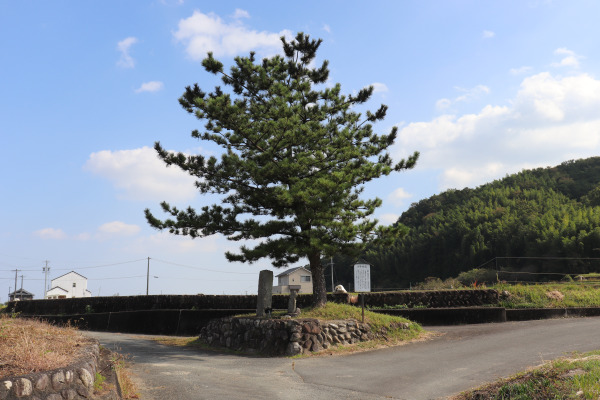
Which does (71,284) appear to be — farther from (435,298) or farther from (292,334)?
(292,334)

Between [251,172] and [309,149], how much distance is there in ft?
8.82

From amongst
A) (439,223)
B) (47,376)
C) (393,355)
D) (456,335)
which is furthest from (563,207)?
(47,376)

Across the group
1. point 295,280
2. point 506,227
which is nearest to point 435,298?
point 506,227

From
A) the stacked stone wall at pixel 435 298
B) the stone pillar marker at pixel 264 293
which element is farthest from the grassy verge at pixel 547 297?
the stone pillar marker at pixel 264 293

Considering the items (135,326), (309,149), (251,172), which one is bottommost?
(135,326)

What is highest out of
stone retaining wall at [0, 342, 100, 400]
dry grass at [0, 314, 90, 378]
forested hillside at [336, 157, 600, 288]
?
forested hillside at [336, 157, 600, 288]

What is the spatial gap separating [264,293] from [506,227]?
50.0 m

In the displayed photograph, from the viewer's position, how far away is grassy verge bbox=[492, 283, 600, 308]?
18219mm

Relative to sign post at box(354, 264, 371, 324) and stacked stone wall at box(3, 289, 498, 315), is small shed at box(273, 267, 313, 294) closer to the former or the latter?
stacked stone wall at box(3, 289, 498, 315)

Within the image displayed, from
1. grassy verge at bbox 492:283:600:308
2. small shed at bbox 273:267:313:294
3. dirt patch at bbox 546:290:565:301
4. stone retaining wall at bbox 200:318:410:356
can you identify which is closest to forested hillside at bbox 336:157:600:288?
small shed at bbox 273:267:313:294

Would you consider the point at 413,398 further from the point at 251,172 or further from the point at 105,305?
the point at 105,305

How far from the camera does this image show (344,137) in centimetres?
1616

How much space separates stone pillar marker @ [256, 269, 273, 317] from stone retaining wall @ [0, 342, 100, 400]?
30.0ft

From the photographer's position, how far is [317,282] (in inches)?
634
